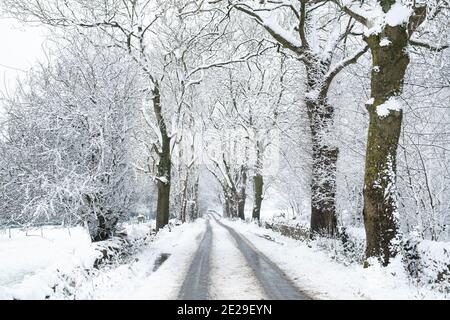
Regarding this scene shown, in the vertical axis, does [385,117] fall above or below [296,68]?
below

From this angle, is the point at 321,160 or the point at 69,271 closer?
the point at 69,271

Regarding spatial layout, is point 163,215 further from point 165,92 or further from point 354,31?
point 354,31

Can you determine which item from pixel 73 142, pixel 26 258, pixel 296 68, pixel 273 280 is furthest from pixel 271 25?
pixel 26 258

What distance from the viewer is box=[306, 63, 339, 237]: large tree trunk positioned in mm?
15281

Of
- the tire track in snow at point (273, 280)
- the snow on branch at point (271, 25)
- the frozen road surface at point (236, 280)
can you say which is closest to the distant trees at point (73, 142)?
the frozen road surface at point (236, 280)

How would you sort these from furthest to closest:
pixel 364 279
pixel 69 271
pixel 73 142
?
1. pixel 73 142
2. pixel 364 279
3. pixel 69 271

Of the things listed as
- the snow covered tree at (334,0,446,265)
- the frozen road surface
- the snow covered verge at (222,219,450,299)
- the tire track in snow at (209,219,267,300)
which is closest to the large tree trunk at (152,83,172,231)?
the frozen road surface

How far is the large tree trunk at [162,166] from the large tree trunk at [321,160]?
25.2 ft

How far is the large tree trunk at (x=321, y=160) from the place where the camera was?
1528 cm

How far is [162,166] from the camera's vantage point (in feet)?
68.6

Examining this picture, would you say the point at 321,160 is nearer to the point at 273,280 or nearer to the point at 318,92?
the point at 318,92

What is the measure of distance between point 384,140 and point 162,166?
13.4 meters

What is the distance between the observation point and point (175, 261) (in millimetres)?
12516

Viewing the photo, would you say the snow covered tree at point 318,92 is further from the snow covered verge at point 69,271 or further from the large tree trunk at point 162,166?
the snow covered verge at point 69,271
